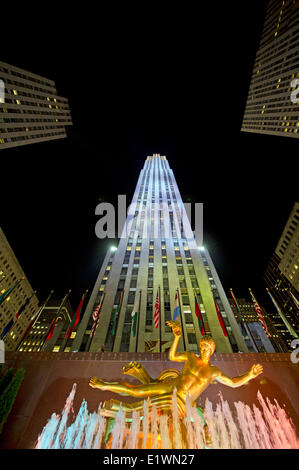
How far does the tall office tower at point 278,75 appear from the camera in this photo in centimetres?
4644

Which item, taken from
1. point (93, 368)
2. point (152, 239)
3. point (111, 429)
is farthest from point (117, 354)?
point (152, 239)

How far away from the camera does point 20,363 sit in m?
10.3

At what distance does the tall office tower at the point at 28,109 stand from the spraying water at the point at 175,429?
50703mm

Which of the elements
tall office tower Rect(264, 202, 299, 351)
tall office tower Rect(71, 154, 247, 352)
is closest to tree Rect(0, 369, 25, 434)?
tall office tower Rect(71, 154, 247, 352)

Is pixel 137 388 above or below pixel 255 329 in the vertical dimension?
below

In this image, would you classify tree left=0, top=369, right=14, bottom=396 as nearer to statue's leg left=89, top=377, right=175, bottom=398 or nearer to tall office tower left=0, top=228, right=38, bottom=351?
statue's leg left=89, top=377, right=175, bottom=398

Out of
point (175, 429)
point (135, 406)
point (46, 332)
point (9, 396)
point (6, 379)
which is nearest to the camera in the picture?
point (175, 429)

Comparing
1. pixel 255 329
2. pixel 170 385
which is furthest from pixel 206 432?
pixel 255 329

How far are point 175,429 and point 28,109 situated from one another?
6614cm

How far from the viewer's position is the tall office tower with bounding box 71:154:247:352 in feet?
82.5

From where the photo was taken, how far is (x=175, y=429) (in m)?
7.22

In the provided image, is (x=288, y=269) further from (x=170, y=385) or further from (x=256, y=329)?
(x=170, y=385)

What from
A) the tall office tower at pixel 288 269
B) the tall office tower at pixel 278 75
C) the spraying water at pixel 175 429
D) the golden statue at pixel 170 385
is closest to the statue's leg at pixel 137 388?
the golden statue at pixel 170 385
